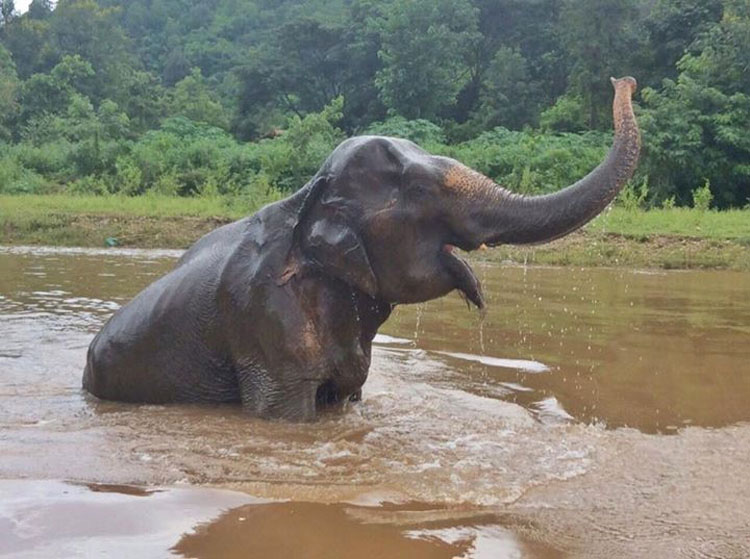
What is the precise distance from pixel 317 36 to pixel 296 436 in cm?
5175

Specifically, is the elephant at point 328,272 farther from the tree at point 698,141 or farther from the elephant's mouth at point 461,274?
the tree at point 698,141

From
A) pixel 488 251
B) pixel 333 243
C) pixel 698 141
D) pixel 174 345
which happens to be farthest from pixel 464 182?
pixel 698 141

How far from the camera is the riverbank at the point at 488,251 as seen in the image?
14523mm

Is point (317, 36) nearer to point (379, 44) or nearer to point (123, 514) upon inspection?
point (379, 44)

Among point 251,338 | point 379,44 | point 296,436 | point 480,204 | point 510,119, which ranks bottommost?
point 296,436

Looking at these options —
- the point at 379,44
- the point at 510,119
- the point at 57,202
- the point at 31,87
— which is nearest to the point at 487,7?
the point at 379,44

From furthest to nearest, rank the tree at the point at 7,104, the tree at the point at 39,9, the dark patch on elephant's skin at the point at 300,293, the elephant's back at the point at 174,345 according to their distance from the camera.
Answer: the tree at the point at 39,9 → the tree at the point at 7,104 → the elephant's back at the point at 174,345 → the dark patch on elephant's skin at the point at 300,293

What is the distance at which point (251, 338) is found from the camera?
461 centimetres

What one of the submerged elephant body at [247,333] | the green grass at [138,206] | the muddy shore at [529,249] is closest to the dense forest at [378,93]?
the green grass at [138,206]

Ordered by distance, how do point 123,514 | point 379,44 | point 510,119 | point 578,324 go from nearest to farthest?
point 123,514 < point 578,324 < point 510,119 < point 379,44

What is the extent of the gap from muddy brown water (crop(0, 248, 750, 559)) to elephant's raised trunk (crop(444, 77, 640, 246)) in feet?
2.83

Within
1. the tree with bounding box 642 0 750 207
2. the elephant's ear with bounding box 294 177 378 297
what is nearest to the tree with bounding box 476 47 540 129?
the tree with bounding box 642 0 750 207

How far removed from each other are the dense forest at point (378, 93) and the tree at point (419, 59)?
9cm

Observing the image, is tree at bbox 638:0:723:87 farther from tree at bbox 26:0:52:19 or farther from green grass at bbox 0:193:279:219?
tree at bbox 26:0:52:19
